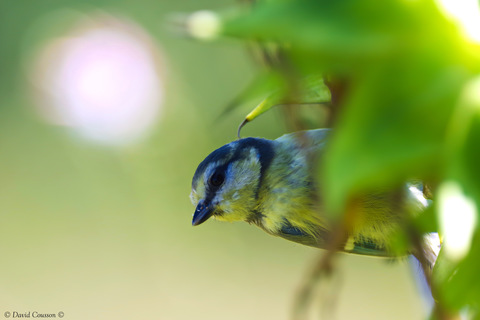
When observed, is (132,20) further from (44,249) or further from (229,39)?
(229,39)

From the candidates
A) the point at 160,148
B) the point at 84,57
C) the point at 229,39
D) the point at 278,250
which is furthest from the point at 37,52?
the point at 229,39

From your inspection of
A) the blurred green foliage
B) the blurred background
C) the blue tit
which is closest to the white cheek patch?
the blue tit

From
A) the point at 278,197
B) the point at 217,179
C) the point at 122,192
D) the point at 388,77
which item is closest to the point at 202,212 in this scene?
the point at 217,179

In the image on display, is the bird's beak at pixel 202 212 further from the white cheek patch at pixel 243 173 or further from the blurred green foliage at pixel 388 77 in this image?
the blurred green foliage at pixel 388 77

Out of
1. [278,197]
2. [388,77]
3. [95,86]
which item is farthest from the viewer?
[95,86]

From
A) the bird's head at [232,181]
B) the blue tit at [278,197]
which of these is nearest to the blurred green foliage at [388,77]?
the blue tit at [278,197]

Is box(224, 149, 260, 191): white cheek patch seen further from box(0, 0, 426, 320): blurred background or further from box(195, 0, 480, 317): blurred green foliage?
box(0, 0, 426, 320): blurred background

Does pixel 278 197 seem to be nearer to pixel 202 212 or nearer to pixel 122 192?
pixel 202 212

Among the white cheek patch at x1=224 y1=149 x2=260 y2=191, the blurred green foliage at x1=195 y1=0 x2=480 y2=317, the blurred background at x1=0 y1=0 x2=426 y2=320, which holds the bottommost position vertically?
the blurred background at x1=0 y1=0 x2=426 y2=320
